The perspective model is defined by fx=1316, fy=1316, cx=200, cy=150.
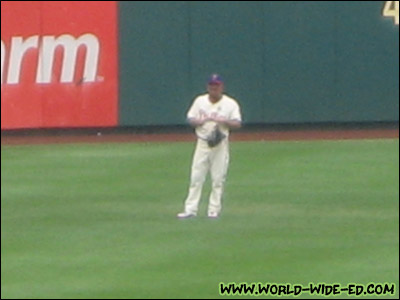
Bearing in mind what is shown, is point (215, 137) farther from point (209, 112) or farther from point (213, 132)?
point (209, 112)

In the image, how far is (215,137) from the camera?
14812 mm

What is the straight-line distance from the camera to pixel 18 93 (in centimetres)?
2567

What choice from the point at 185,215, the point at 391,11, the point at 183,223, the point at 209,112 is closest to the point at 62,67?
the point at 391,11

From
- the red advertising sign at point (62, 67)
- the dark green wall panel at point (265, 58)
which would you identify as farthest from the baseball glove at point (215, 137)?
the red advertising sign at point (62, 67)

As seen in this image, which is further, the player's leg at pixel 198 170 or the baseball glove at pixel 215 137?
the player's leg at pixel 198 170

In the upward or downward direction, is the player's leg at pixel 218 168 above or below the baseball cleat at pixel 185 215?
above

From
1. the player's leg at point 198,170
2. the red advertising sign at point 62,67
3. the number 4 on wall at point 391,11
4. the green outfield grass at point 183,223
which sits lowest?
the green outfield grass at point 183,223

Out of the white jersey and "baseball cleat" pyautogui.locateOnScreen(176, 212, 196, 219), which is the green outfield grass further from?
the white jersey

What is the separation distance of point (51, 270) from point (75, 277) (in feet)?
1.40

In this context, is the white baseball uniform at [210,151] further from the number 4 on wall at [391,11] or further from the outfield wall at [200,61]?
the number 4 on wall at [391,11]

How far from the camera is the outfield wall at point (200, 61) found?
2531cm

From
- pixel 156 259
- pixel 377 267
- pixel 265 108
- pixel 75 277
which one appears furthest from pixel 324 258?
pixel 265 108

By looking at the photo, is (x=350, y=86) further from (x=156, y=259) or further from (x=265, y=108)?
(x=156, y=259)

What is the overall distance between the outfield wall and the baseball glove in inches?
418
